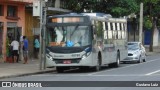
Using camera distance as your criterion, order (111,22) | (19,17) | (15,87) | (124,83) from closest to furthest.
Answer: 1. (15,87)
2. (124,83)
3. (111,22)
4. (19,17)

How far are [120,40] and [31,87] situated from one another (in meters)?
16.6

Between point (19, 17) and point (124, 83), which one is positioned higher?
point (19, 17)

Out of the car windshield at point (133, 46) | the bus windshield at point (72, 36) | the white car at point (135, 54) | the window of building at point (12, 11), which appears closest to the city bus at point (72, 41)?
the bus windshield at point (72, 36)

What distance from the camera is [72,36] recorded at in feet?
86.6

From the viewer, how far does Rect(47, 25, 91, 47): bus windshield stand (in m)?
26.4

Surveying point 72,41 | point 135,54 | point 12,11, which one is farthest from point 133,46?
point 72,41

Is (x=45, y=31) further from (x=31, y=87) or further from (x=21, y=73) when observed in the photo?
(x=31, y=87)

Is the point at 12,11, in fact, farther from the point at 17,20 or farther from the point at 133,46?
the point at 133,46

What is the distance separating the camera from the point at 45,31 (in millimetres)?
27141

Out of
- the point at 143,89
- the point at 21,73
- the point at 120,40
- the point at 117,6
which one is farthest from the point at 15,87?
the point at 117,6

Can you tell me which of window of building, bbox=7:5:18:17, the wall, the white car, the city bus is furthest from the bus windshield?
the white car

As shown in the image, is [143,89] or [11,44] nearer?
[143,89]

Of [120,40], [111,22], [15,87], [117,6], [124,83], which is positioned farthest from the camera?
[117,6]

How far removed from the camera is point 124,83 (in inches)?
781
